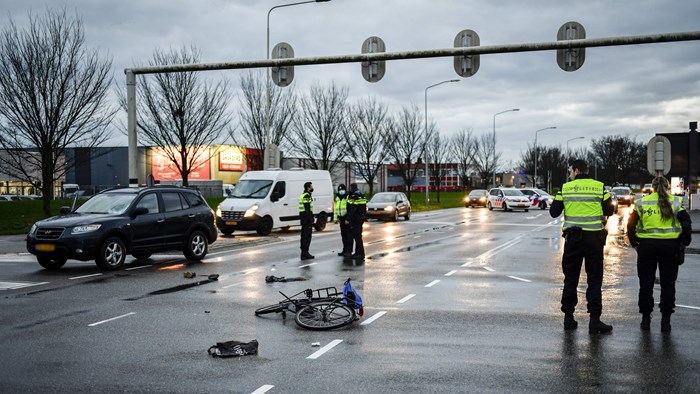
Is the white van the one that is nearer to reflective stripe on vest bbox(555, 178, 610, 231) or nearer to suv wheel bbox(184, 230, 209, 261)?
suv wheel bbox(184, 230, 209, 261)

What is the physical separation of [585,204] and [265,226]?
56.8 ft

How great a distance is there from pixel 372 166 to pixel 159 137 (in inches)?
929

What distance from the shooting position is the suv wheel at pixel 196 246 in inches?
607

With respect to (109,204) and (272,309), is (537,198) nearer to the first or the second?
(109,204)

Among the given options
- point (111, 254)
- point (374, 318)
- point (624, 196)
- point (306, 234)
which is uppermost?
point (306, 234)

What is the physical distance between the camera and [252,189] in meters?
24.9

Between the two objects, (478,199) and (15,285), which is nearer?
(15,285)

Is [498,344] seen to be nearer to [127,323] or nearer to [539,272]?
[127,323]

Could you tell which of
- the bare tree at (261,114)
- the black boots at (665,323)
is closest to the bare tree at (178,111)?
the bare tree at (261,114)

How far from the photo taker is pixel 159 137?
34.4 m

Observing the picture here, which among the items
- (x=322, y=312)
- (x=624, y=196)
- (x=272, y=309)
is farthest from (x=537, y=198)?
(x=322, y=312)

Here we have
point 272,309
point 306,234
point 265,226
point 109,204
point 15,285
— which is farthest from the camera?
point 265,226

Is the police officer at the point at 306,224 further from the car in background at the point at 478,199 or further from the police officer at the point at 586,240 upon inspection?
the car in background at the point at 478,199

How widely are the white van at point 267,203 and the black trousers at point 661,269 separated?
55.9ft
